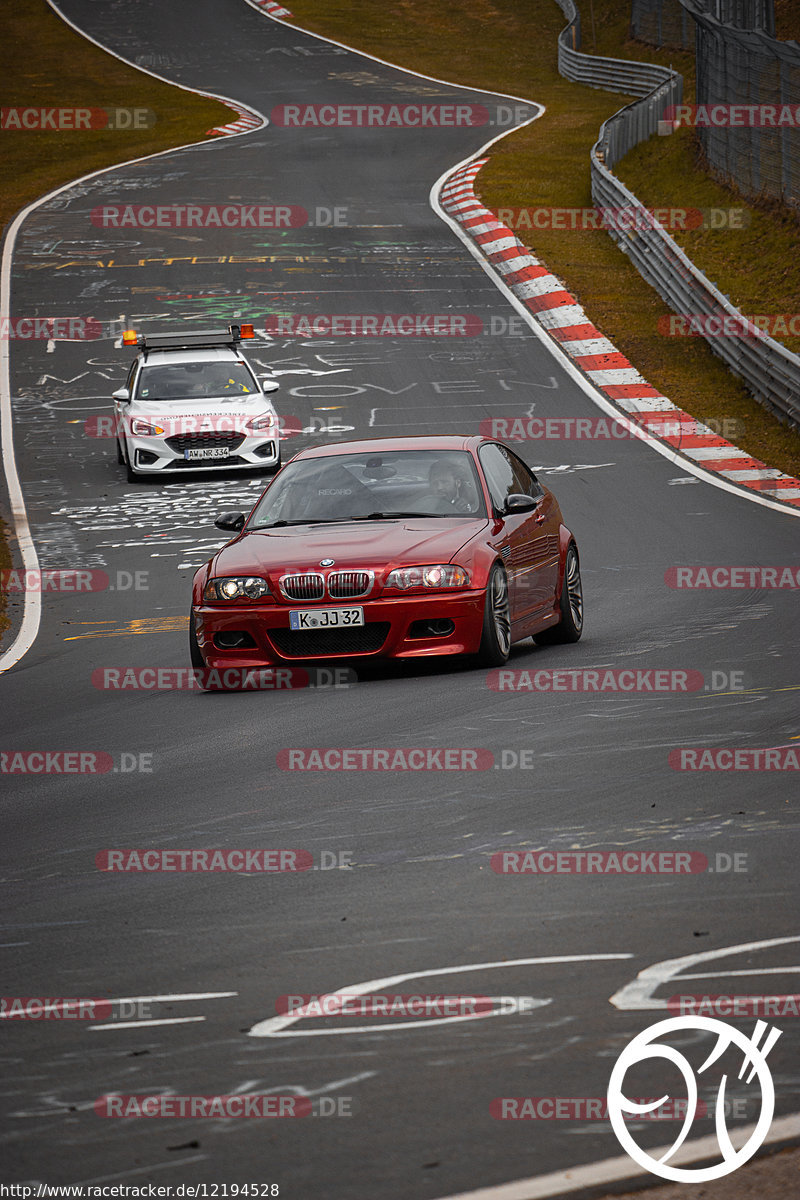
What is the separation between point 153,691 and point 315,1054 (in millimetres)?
6476

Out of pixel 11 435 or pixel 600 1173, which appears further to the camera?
pixel 11 435

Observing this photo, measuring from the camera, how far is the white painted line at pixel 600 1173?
135 inches

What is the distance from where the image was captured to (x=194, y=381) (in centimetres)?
2220

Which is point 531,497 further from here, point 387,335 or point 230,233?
point 230,233

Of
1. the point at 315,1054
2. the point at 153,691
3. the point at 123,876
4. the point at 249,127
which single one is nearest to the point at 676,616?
the point at 153,691

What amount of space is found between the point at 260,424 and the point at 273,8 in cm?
5666

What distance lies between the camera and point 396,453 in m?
11.5

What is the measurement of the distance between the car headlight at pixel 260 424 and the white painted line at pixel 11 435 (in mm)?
3039

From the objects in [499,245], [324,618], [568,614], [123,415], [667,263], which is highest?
[324,618]

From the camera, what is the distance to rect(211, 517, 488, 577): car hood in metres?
9.98

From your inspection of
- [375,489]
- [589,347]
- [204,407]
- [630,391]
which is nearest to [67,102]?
[589,347]

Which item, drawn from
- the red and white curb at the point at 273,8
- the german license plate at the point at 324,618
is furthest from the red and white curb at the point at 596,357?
the red and white curb at the point at 273,8

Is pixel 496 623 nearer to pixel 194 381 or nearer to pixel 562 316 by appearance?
pixel 194 381

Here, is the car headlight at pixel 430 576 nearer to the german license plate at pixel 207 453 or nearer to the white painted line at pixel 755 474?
the white painted line at pixel 755 474
